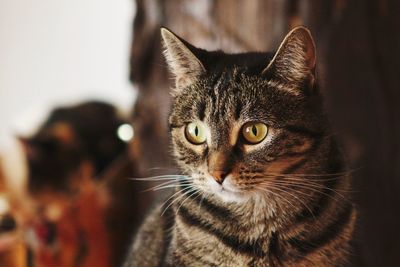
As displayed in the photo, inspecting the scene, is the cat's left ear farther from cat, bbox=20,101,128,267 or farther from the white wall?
the white wall

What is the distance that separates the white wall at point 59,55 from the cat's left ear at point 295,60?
1538mm

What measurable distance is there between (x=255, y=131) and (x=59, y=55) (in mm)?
1810

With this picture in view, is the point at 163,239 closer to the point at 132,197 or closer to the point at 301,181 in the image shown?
the point at 301,181

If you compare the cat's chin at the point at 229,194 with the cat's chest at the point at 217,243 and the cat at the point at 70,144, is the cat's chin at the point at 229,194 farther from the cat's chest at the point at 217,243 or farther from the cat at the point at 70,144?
the cat at the point at 70,144

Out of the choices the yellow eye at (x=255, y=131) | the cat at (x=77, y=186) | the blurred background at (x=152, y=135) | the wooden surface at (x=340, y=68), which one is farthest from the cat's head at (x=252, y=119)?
the cat at (x=77, y=186)

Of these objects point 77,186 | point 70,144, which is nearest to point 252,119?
point 77,186

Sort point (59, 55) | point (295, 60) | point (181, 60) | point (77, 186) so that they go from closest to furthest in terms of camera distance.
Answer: point (295, 60), point (181, 60), point (77, 186), point (59, 55)

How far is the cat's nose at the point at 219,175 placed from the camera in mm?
936

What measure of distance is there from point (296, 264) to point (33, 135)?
1484mm

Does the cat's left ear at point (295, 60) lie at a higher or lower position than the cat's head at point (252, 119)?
higher

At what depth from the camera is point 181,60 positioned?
3.43 feet

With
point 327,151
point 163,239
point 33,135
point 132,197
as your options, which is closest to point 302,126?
point 327,151

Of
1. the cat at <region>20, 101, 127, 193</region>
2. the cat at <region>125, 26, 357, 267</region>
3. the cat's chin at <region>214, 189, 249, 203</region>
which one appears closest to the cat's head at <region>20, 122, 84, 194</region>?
the cat at <region>20, 101, 127, 193</region>

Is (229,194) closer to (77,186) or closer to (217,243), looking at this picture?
(217,243)
